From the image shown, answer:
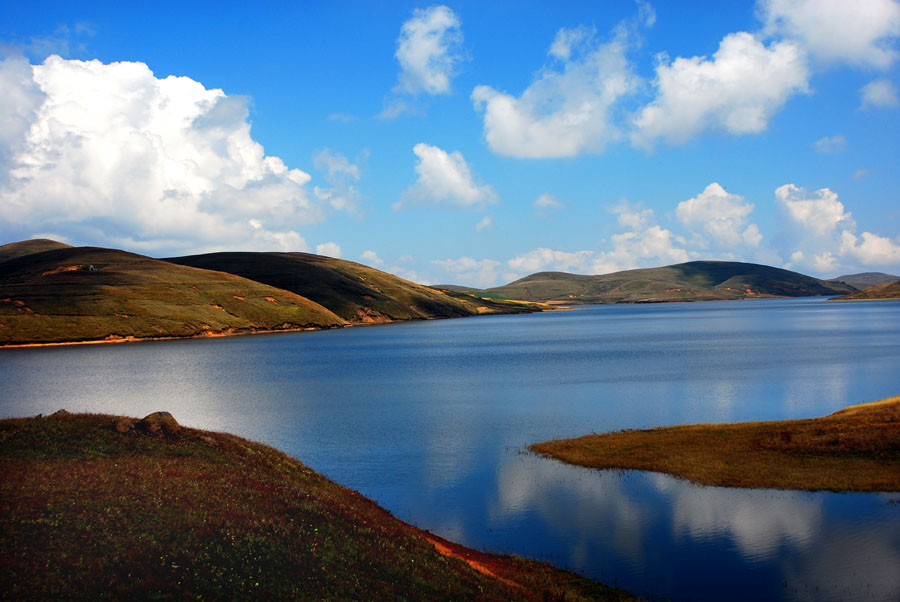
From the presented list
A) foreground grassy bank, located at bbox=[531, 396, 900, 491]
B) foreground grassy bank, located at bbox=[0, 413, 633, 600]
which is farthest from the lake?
foreground grassy bank, located at bbox=[0, 413, 633, 600]

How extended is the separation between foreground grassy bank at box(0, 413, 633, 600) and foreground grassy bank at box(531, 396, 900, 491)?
60.9 feet

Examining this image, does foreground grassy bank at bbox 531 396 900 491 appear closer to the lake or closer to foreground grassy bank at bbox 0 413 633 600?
the lake

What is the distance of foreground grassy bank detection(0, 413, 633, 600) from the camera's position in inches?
739

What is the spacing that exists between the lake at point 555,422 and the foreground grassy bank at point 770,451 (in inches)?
82.1

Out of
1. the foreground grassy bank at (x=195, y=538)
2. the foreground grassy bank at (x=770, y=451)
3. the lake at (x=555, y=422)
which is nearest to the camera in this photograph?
the foreground grassy bank at (x=195, y=538)

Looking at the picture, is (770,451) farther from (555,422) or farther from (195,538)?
(195,538)

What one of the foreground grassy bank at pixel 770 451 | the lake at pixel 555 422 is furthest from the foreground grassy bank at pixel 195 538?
the foreground grassy bank at pixel 770 451

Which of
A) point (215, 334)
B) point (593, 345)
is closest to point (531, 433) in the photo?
point (593, 345)

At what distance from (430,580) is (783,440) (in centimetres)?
3404

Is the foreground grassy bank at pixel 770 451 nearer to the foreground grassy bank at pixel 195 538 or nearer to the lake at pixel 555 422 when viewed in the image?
the lake at pixel 555 422

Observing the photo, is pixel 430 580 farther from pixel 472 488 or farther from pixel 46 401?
pixel 46 401

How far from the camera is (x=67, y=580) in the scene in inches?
704

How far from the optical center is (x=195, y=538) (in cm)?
2152

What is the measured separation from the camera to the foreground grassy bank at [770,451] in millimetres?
37844
